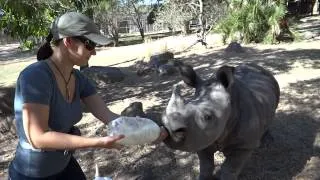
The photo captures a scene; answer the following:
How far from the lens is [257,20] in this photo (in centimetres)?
1628

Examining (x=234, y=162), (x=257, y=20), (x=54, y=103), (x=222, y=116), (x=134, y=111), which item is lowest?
(x=134, y=111)

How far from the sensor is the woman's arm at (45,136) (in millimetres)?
2271

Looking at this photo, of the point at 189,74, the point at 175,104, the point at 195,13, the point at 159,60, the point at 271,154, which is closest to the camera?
the point at 175,104

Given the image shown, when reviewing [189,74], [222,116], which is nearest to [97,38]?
[222,116]

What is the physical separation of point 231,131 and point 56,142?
205cm

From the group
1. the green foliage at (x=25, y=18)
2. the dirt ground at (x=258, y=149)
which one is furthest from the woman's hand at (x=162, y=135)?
the green foliage at (x=25, y=18)

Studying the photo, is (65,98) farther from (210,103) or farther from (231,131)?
(231,131)

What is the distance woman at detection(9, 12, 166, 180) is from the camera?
7.62ft

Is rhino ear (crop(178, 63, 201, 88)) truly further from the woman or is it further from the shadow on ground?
the woman

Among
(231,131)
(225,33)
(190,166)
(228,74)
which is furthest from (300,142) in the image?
(225,33)

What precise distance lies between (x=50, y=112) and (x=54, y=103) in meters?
0.06

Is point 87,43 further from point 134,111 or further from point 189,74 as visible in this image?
point 134,111

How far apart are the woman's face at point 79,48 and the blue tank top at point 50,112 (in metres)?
0.16

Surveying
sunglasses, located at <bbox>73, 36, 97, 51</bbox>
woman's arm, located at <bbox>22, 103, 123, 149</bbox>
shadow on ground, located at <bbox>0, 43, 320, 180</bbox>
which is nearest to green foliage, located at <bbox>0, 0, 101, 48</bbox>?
shadow on ground, located at <bbox>0, 43, 320, 180</bbox>
